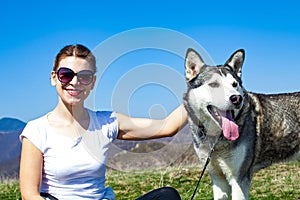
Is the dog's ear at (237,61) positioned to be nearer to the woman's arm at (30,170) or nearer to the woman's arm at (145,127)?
the woman's arm at (145,127)

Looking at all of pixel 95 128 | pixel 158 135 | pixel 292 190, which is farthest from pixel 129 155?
pixel 292 190

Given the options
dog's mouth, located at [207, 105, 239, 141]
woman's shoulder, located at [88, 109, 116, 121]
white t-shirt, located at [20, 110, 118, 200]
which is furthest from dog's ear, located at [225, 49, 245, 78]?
white t-shirt, located at [20, 110, 118, 200]

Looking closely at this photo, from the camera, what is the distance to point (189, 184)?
8.14m

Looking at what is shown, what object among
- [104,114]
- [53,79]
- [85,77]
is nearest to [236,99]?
[104,114]

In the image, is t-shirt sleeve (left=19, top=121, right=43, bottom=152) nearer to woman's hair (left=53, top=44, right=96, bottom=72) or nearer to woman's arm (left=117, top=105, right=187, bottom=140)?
woman's hair (left=53, top=44, right=96, bottom=72)

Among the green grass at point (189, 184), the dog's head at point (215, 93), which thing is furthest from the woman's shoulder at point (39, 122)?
the green grass at point (189, 184)

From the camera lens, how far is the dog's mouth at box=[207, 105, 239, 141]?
17.3ft

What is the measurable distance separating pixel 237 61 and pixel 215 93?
69 centimetres

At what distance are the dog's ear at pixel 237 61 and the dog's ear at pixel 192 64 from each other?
0.39m

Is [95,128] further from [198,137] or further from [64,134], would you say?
[198,137]

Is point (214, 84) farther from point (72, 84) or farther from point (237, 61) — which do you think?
point (72, 84)

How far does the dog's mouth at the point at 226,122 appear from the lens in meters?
5.27

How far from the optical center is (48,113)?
13.5 feet

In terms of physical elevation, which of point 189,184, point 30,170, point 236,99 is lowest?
point 189,184
